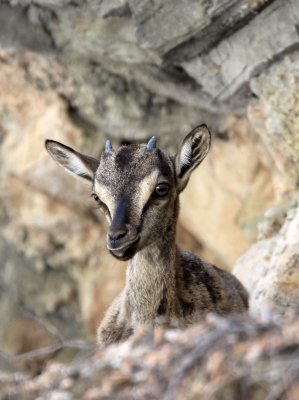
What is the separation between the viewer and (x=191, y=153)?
5887 millimetres

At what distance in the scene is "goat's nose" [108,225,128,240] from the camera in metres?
5.01

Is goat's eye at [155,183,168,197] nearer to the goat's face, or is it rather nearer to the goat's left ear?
the goat's face

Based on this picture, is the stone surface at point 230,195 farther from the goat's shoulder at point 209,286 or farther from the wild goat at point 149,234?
the wild goat at point 149,234

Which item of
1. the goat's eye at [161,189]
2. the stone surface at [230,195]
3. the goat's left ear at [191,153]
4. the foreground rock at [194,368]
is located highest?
the stone surface at [230,195]

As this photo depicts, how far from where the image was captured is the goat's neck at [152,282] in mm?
5426

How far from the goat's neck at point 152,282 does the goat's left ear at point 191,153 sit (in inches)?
24.7

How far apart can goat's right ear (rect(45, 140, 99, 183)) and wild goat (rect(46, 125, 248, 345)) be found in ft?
0.09

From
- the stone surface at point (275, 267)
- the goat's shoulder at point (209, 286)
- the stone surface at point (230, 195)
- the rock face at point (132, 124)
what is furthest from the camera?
the stone surface at point (230, 195)

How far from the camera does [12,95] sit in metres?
10.3

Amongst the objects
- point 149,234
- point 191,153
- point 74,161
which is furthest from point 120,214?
point 74,161

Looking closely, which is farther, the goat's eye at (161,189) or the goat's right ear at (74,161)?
the goat's right ear at (74,161)

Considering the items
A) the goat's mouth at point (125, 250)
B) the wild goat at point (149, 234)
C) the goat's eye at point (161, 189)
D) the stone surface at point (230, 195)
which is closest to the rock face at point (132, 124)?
the stone surface at point (230, 195)

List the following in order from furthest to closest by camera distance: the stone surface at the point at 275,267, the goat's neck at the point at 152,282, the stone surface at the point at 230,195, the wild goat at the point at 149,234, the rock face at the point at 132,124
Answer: the stone surface at the point at 230,195 → the rock face at the point at 132,124 → the stone surface at the point at 275,267 → the goat's neck at the point at 152,282 → the wild goat at the point at 149,234

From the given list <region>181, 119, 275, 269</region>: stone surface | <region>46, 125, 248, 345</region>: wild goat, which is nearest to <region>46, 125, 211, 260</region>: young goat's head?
<region>46, 125, 248, 345</region>: wild goat
